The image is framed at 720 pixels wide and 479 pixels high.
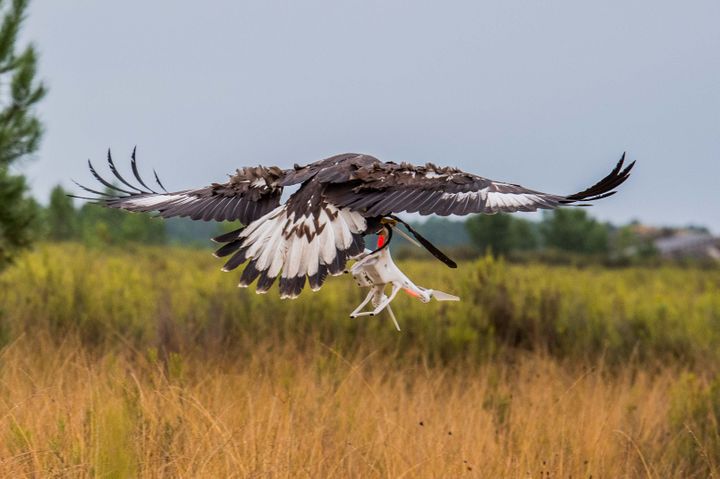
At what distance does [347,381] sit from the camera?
6.33 metres

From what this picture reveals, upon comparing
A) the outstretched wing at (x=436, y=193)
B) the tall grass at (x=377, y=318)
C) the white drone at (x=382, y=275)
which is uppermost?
the outstretched wing at (x=436, y=193)

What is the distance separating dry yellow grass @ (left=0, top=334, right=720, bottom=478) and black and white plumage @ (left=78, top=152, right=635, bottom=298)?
1528 millimetres

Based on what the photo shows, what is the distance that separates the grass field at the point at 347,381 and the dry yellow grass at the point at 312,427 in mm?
23

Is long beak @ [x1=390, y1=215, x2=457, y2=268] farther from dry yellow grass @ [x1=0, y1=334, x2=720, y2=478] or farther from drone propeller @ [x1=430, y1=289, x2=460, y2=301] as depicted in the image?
dry yellow grass @ [x1=0, y1=334, x2=720, y2=478]

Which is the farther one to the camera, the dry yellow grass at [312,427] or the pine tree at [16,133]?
the pine tree at [16,133]

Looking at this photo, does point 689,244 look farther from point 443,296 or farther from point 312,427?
point 443,296

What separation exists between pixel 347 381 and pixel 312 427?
111 centimetres

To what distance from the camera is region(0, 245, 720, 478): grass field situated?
15.2 feet

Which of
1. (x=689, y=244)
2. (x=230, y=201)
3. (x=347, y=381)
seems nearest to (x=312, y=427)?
(x=347, y=381)

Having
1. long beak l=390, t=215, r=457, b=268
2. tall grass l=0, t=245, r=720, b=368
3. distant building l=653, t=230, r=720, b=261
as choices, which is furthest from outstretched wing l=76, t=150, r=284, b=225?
distant building l=653, t=230, r=720, b=261

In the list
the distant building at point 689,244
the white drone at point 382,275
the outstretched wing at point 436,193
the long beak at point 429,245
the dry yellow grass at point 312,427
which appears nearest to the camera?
the white drone at point 382,275

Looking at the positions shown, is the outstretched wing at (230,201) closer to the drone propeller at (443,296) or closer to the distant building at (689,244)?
the drone propeller at (443,296)

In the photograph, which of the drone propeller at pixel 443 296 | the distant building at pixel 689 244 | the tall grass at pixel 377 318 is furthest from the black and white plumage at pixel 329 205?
the distant building at pixel 689 244

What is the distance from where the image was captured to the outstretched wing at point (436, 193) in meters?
2.96
